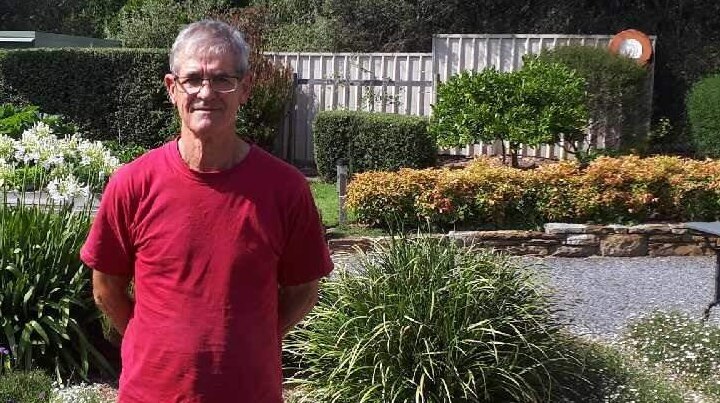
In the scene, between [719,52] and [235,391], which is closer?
[235,391]

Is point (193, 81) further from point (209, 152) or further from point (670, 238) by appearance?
point (670, 238)

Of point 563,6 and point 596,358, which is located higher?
point 563,6

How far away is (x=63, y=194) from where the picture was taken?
16.6ft

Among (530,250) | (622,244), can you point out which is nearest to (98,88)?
(530,250)

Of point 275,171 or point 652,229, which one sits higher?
point 275,171

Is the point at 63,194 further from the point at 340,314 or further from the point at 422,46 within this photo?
the point at 422,46

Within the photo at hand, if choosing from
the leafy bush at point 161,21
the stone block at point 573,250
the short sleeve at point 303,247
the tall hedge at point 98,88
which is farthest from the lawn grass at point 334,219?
the leafy bush at point 161,21

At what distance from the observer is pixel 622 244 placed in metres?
9.09

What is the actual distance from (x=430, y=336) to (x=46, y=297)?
7.36 feet

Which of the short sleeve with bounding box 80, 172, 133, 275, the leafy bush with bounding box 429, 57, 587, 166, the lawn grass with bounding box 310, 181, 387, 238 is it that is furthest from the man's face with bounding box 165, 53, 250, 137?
the leafy bush with bounding box 429, 57, 587, 166

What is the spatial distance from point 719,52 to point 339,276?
39.7 feet

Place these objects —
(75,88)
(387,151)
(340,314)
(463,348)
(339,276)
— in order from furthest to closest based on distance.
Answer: (75,88) < (387,151) < (339,276) < (340,314) < (463,348)

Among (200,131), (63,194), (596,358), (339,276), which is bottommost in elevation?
(596,358)

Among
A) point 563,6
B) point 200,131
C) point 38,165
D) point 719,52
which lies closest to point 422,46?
point 563,6
